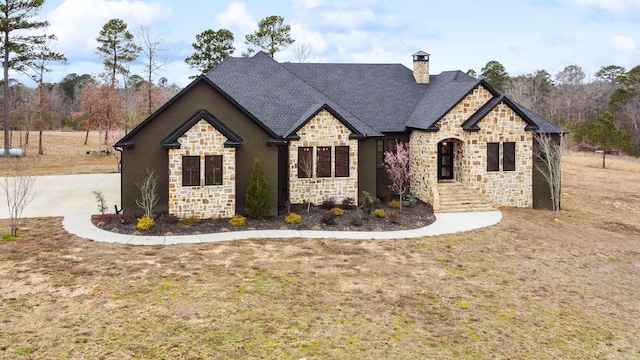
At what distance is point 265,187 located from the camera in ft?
63.3

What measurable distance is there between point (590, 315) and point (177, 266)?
10.8m

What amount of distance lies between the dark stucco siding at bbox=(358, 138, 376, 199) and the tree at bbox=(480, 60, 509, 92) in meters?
55.6

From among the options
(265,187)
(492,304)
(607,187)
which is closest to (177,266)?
(265,187)

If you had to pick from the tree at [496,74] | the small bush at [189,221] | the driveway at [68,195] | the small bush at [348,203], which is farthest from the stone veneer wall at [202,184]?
the tree at [496,74]

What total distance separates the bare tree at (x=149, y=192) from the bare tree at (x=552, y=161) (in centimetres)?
1787

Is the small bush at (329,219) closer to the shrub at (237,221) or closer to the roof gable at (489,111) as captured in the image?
the shrub at (237,221)

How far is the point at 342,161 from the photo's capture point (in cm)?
2186

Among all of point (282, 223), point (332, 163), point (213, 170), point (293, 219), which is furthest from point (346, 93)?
point (282, 223)

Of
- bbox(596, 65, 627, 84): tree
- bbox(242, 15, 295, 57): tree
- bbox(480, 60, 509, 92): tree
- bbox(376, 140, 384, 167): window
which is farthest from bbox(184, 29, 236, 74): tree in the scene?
bbox(596, 65, 627, 84): tree

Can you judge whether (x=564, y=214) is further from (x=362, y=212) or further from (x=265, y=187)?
(x=265, y=187)

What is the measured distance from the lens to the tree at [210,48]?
47594 millimetres

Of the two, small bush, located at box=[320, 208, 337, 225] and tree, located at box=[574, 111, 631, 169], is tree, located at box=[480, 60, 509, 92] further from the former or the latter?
small bush, located at box=[320, 208, 337, 225]

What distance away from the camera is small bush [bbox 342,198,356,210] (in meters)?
Answer: 21.4

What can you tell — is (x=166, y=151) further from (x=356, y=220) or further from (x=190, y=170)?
(x=356, y=220)
